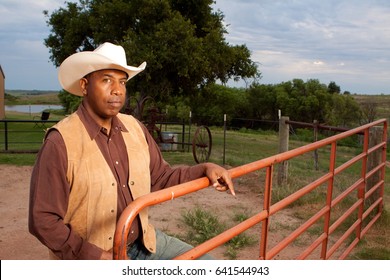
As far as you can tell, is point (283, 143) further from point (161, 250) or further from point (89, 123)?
point (89, 123)

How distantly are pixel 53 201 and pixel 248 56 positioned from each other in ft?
58.4

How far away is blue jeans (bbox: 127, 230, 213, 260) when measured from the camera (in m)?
2.25

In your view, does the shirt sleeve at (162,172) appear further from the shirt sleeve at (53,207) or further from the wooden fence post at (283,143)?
the wooden fence post at (283,143)

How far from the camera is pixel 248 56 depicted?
19.1 m

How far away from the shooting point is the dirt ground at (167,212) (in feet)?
15.7

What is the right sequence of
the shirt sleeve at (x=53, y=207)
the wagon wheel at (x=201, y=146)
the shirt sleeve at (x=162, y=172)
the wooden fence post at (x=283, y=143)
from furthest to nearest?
the wagon wheel at (x=201, y=146) → the wooden fence post at (x=283, y=143) → the shirt sleeve at (x=162, y=172) → the shirt sleeve at (x=53, y=207)

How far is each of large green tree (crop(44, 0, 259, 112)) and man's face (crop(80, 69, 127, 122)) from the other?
12.7m

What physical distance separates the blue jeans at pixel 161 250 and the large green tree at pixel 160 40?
1275 cm

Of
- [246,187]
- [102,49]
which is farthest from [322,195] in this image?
[102,49]

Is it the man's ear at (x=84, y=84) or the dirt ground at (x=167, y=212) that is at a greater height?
the man's ear at (x=84, y=84)

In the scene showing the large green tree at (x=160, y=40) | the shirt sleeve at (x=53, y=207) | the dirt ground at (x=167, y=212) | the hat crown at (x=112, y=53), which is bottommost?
the dirt ground at (x=167, y=212)

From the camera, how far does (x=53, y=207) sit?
6.23 feet

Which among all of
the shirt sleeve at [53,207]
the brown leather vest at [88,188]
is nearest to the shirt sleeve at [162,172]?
the brown leather vest at [88,188]

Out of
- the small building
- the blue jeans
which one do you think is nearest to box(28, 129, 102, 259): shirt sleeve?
the blue jeans
